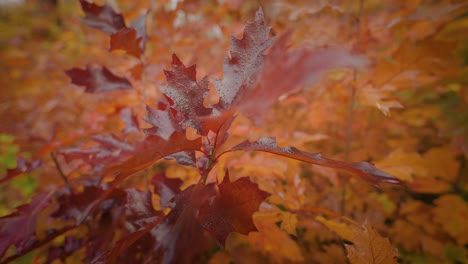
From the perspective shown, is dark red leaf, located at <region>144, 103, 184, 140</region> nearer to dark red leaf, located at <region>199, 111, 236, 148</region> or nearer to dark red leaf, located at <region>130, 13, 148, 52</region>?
dark red leaf, located at <region>199, 111, 236, 148</region>

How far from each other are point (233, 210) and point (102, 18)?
817 mm

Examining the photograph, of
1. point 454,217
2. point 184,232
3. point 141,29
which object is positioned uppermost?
point 141,29

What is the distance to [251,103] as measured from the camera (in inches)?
15.2

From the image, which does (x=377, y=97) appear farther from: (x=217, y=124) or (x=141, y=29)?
(x=141, y=29)

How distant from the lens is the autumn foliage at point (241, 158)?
51 cm

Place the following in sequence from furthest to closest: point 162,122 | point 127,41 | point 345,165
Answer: point 127,41 → point 162,122 → point 345,165

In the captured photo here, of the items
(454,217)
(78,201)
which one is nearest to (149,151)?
(78,201)

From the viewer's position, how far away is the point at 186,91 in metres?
0.55

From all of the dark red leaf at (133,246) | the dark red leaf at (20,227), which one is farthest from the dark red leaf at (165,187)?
the dark red leaf at (20,227)

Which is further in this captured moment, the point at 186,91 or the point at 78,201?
the point at 78,201

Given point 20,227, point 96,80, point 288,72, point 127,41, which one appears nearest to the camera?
point 288,72

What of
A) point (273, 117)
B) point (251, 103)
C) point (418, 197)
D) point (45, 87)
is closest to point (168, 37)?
point (273, 117)

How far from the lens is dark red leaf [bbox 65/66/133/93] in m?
0.92

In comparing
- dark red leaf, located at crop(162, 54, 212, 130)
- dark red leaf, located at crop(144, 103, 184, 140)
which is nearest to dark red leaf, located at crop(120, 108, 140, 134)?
dark red leaf, located at crop(144, 103, 184, 140)
